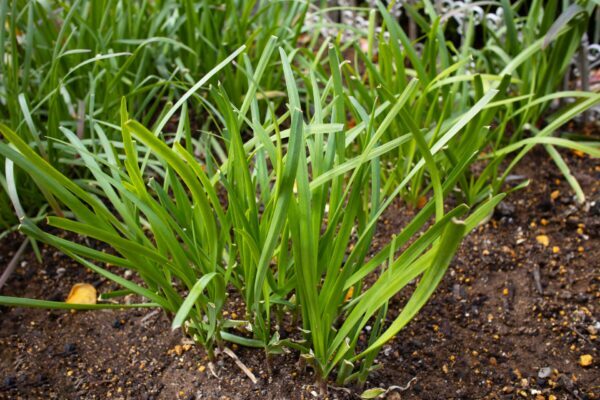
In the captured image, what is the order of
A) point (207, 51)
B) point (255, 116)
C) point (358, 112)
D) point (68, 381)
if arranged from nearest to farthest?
point (255, 116) → point (358, 112) → point (68, 381) → point (207, 51)

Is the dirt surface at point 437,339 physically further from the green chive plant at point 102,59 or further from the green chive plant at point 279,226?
the green chive plant at point 102,59

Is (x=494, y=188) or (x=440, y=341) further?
(x=494, y=188)

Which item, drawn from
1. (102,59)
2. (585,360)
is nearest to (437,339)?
(585,360)

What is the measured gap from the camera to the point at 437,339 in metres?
1.62

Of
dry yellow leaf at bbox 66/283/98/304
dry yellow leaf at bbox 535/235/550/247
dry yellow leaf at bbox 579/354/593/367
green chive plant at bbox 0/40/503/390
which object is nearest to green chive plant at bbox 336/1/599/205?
dry yellow leaf at bbox 535/235/550/247

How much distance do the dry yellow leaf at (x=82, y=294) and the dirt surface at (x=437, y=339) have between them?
0.03m

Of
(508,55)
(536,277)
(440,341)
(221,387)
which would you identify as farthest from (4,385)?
(508,55)

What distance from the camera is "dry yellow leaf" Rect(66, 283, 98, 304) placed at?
1794 mm

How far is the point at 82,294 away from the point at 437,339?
0.97 meters

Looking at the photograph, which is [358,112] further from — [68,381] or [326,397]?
[68,381]

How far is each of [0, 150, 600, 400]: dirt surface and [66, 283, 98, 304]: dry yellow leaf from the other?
0.03 metres

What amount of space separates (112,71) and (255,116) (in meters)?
0.88

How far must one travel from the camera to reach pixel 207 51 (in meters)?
2.23

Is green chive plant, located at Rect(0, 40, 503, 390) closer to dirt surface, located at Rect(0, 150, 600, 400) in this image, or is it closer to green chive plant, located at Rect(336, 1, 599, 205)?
dirt surface, located at Rect(0, 150, 600, 400)
